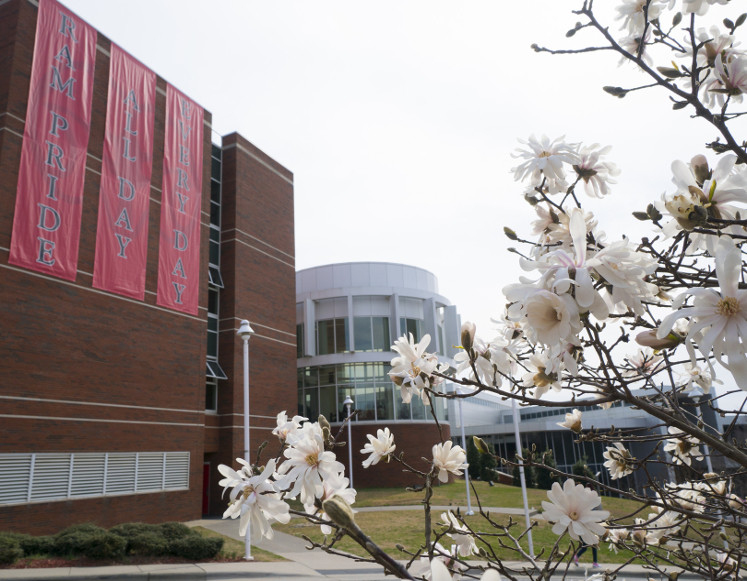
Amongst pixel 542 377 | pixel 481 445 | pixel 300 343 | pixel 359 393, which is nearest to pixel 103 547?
pixel 481 445

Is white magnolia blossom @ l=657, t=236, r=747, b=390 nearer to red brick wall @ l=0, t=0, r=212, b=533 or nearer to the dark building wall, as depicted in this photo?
red brick wall @ l=0, t=0, r=212, b=533

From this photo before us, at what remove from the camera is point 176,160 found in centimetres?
2048

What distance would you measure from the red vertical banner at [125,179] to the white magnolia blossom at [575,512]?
17044 millimetres

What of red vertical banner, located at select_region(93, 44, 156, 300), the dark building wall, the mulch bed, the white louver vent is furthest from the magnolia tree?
the dark building wall

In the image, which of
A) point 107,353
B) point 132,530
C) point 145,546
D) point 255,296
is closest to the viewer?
point 145,546

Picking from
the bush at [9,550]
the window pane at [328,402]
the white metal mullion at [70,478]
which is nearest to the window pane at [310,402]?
the window pane at [328,402]

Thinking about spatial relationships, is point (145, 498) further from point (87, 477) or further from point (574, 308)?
point (574, 308)

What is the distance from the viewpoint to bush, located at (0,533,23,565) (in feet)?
34.6

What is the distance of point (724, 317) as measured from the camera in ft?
3.45

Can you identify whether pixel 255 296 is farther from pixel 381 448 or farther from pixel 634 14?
pixel 634 14

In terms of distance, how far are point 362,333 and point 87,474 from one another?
58.7 ft

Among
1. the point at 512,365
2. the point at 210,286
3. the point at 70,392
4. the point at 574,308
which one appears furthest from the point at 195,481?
the point at 574,308

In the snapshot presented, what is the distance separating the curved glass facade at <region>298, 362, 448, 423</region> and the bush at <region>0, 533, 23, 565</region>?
19484mm

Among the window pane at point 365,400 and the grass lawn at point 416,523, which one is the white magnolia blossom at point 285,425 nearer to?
the grass lawn at point 416,523
